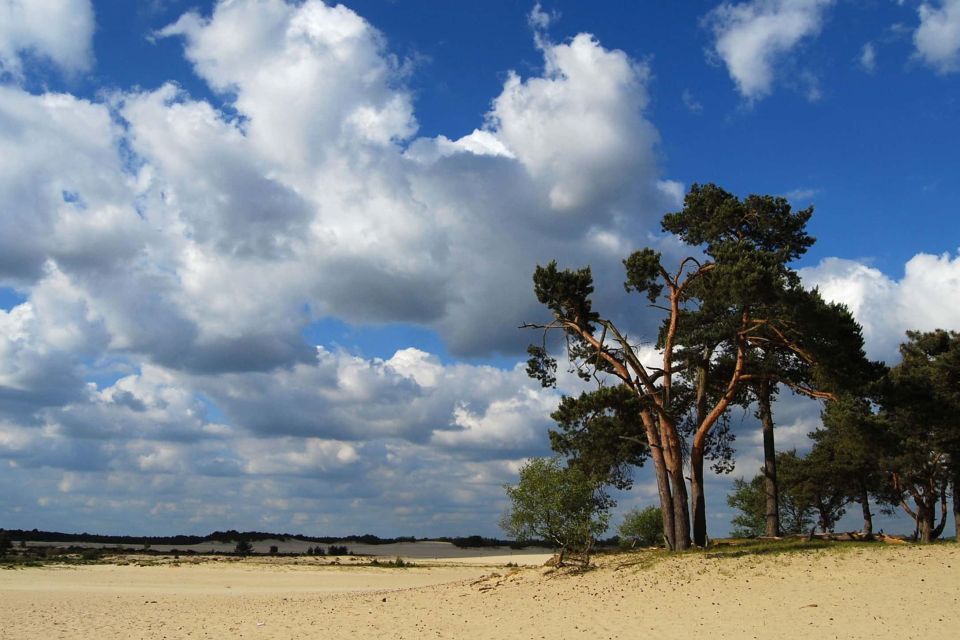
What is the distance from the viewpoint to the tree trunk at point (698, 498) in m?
31.2

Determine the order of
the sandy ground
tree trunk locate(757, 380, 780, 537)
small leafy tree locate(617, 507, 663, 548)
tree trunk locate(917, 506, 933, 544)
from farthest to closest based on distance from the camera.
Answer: small leafy tree locate(617, 507, 663, 548)
tree trunk locate(917, 506, 933, 544)
tree trunk locate(757, 380, 780, 537)
the sandy ground

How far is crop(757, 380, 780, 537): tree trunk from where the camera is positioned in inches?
1337

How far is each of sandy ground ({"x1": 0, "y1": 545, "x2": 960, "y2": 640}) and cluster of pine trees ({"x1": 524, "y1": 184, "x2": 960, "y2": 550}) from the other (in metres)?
4.40

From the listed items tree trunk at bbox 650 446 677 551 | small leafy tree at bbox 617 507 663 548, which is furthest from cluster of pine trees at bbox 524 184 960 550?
small leafy tree at bbox 617 507 663 548

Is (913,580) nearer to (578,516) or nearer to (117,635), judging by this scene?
(578,516)

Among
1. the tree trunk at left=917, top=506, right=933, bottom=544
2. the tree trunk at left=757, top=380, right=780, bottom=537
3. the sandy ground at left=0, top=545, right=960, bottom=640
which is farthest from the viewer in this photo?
the tree trunk at left=917, top=506, right=933, bottom=544

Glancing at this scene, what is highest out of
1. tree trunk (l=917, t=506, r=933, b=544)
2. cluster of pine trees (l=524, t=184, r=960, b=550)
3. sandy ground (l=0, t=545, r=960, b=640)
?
cluster of pine trees (l=524, t=184, r=960, b=550)

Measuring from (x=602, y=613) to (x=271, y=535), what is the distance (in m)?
131

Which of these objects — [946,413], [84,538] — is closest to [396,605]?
[946,413]

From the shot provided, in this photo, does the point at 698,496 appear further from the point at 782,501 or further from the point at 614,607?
the point at 782,501

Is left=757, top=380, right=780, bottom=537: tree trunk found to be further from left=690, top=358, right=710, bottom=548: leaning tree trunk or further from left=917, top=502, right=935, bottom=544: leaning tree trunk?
left=917, top=502, right=935, bottom=544: leaning tree trunk

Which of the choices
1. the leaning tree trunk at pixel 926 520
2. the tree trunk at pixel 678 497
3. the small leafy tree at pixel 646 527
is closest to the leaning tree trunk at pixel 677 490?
the tree trunk at pixel 678 497

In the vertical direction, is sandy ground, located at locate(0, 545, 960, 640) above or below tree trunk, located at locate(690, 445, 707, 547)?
below

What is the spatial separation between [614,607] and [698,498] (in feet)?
33.4
